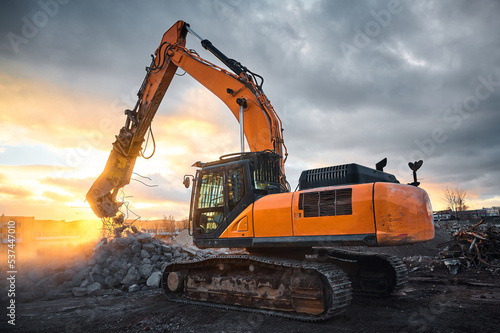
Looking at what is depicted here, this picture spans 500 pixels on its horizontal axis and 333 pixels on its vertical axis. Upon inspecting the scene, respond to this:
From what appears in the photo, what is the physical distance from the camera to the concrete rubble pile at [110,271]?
349 inches

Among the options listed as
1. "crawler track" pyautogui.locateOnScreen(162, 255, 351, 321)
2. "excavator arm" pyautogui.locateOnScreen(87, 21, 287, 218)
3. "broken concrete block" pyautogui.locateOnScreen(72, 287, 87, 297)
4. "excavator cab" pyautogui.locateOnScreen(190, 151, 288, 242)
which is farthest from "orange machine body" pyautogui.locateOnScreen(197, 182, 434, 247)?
"broken concrete block" pyautogui.locateOnScreen(72, 287, 87, 297)

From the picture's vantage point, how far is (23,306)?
7.51 m

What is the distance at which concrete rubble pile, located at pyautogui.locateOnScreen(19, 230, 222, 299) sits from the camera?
8867 mm

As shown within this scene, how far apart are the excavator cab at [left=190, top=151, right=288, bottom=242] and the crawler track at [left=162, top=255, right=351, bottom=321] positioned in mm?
739

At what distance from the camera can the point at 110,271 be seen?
9539 millimetres

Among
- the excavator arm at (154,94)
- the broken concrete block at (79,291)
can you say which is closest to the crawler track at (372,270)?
the excavator arm at (154,94)

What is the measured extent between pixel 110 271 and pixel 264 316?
18.8 feet

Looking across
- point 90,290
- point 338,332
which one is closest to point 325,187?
point 338,332

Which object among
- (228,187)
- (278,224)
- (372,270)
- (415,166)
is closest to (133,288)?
(228,187)

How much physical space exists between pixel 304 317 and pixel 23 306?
253 inches

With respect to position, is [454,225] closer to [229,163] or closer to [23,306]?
[229,163]

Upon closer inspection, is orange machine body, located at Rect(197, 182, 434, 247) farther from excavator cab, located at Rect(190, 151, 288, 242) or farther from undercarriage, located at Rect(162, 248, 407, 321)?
undercarriage, located at Rect(162, 248, 407, 321)

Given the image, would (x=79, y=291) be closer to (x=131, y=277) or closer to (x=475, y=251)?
(x=131, y=277)

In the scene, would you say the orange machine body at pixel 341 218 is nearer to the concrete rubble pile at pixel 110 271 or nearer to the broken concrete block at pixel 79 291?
the concrete rubble pile at pixel 110 271
